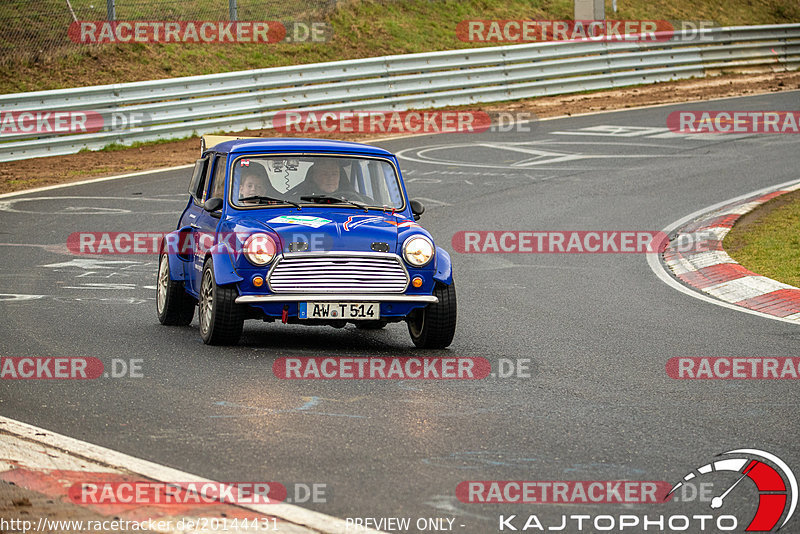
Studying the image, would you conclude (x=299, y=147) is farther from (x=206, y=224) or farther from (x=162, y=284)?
(x=162, y=284)

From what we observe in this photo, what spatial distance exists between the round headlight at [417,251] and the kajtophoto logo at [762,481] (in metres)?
3.25

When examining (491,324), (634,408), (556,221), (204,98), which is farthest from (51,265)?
(204,98)

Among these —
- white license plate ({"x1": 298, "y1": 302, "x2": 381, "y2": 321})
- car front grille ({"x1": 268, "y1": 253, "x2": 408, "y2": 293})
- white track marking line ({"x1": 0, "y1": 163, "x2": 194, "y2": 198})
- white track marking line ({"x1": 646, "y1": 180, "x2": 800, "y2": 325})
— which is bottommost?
white track marking line ({"x1": 646, "y1": 180, "x2": 800, "y2": 325})

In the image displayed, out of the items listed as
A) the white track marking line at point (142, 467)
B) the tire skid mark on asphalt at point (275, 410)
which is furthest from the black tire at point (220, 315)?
the white track marking line at point (142, 467)

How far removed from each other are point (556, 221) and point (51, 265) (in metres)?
6.51

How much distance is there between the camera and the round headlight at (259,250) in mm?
8117

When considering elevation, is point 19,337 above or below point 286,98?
below

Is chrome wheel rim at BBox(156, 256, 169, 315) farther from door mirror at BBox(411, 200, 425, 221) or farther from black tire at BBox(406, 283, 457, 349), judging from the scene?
black tire at BBox(406, 283, 457, 349)

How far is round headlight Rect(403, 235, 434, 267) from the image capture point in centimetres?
833

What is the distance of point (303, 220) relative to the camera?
852 centimetres

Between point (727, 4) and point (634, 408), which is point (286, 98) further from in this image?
point (727, 4)

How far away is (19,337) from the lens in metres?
8.57

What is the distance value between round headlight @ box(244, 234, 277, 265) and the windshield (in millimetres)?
812

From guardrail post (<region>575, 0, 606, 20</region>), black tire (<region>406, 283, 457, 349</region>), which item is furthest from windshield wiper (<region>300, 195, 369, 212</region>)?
guardrail post (<region>575, 0, 606, 20</region>)
